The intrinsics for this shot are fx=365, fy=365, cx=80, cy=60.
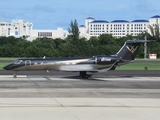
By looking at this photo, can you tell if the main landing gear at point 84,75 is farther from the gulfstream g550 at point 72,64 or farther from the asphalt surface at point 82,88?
the asphalt surface at point 82,88

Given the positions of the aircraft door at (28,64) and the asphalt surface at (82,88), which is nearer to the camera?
the asphalt surface at (82,88)

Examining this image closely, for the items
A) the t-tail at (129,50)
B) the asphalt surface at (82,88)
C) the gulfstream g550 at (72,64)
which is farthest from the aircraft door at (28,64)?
the t-tail at (129,50)

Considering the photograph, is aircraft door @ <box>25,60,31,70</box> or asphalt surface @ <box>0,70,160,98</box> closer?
asphalt surface @ <box>0,70,160,98</box>

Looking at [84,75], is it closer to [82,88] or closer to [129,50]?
[129,50]

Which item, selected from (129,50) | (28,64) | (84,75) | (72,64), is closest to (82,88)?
(84,75)

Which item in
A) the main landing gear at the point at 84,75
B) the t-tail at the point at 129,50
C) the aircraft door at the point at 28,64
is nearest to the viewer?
the aircraft door at the point at 28,64

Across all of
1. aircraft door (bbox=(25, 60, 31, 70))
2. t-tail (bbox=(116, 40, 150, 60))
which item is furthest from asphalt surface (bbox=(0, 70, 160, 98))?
t-tail (bbox=(116, 40, 150, 60))

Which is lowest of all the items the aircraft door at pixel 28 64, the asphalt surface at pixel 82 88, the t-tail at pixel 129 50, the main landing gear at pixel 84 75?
the asphalt surface at pixel 82 88

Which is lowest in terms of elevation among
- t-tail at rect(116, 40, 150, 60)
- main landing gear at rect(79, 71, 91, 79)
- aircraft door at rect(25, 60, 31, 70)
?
main landing gear at rect(79, 71, 91, 79)

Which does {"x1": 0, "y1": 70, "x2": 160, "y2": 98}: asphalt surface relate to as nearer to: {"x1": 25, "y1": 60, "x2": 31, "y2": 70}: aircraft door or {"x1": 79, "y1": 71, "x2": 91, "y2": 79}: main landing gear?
{"x1": 79, "y1": 71, "x2": 91, "y2": 79}: main landing gear
